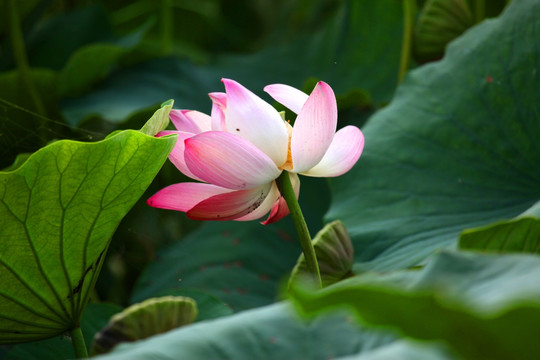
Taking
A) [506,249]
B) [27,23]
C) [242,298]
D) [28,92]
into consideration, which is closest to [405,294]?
[506,249]

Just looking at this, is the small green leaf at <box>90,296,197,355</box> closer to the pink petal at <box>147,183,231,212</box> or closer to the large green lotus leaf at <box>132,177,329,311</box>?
the pink petal at <box>147,183,231,212</box>

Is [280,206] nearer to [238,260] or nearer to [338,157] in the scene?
[338,157]

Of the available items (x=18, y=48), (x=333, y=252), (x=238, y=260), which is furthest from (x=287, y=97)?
(x=18, y=48)

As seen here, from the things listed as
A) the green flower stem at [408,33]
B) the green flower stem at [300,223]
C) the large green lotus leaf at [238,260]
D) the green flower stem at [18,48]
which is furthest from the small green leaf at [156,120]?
the green flower stem at [18,48]

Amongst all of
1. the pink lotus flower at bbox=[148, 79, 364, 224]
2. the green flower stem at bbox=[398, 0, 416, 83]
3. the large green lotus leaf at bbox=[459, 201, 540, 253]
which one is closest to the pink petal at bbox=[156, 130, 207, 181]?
the pink lotus flower at bbox=[148, 79, 364, 224]

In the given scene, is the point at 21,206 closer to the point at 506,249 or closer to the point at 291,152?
the point at 291,152
